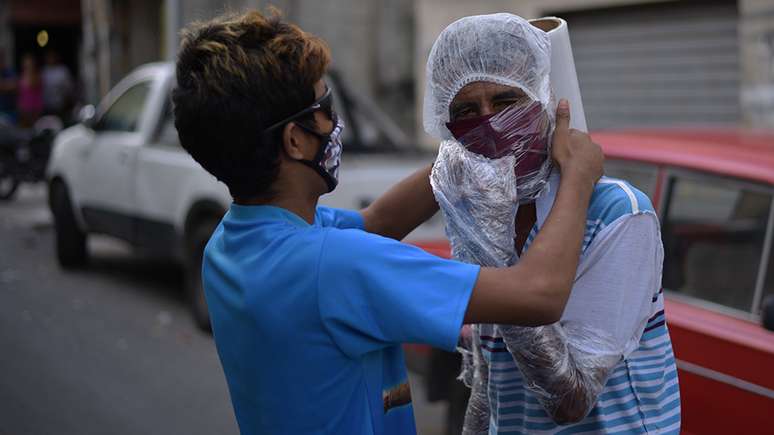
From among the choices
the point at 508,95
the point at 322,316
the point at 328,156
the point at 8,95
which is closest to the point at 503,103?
the point at 508,95

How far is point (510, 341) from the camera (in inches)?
71.7

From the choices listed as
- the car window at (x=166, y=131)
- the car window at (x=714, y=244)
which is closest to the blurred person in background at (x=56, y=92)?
the car window at (x=166, y=131)

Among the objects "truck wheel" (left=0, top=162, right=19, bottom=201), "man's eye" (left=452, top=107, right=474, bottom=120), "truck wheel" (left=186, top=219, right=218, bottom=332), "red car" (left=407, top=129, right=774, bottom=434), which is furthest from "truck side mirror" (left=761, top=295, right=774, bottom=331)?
"truck wheel" (left=0, top=162, right=19, bottom=201)

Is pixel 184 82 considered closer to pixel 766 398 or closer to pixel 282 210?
pixel 282 210

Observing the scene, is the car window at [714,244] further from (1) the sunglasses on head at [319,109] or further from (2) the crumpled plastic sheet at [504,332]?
(1) the sunglasses on head at [319,109]

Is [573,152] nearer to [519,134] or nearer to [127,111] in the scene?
[519,134]

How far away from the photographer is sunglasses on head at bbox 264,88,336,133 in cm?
176

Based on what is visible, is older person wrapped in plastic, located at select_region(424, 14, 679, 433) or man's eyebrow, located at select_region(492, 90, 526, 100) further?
man's eyebrow, located at select_region(492, 90, 526, 100)

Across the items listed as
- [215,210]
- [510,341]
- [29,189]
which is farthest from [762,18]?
[29,189]

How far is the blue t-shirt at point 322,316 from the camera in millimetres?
1654

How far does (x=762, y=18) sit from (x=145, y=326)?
7170 millimetres

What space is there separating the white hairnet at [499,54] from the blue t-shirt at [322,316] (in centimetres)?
46

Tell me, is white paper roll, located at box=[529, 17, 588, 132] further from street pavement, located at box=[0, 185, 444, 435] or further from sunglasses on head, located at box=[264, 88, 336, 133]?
street pavement, located at box=[0, 185, 444, 435]

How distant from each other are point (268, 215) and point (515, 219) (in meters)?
0.55
